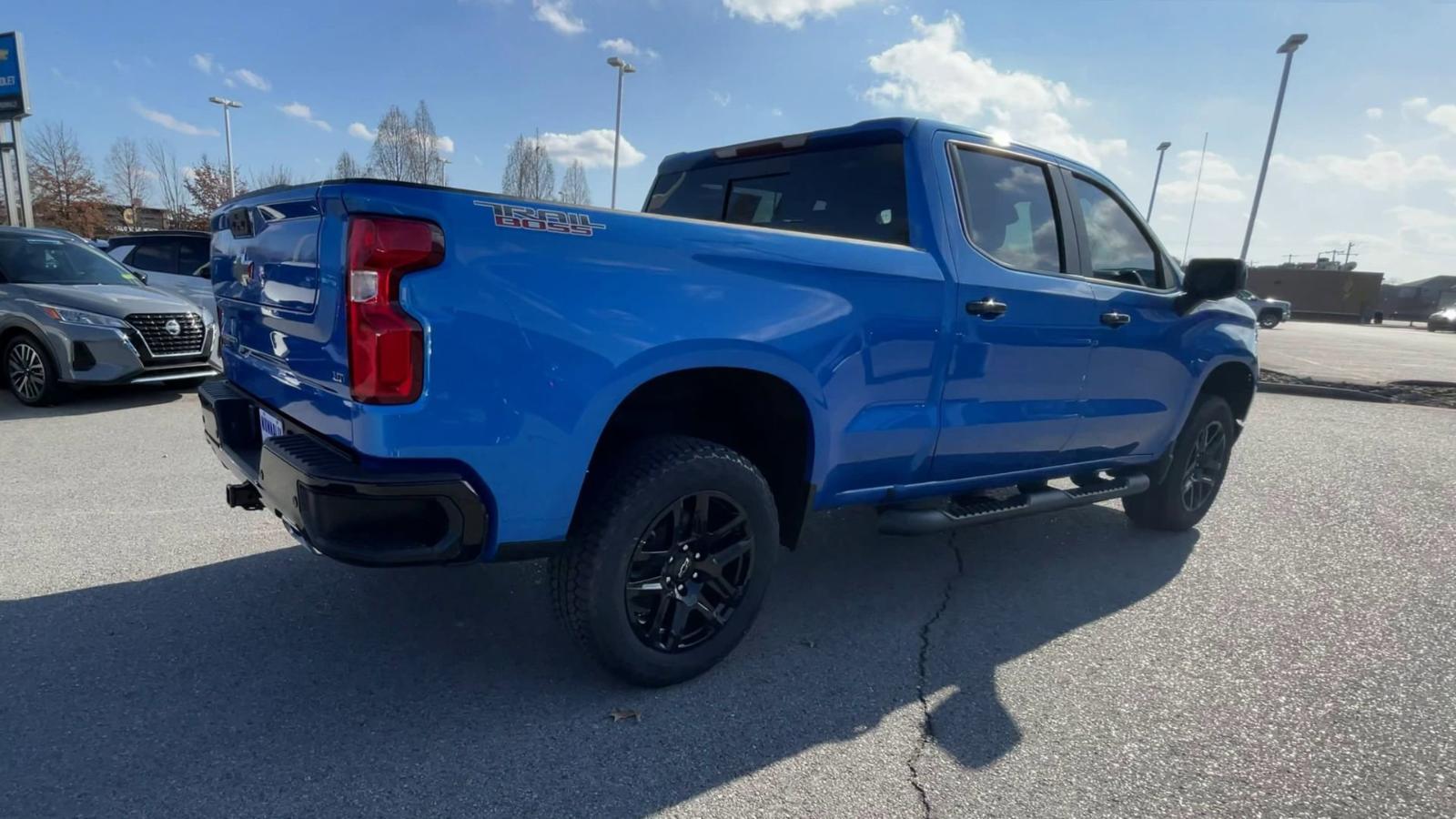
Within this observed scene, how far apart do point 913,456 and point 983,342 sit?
1.83ft

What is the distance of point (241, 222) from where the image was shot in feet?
9.01

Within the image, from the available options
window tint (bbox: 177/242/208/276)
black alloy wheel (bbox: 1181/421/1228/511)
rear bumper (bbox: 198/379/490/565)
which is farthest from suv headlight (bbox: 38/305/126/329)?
black alloy wheel (bbox: 1181/421/1228/511)

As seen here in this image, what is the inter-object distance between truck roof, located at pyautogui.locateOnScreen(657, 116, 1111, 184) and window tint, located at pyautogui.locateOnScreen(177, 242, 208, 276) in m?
9.20

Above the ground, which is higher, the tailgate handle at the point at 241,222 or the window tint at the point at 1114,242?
the window tint at the point at 1114,242

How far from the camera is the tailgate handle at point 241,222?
8.80ft

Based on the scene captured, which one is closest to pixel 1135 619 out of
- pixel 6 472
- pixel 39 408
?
Result: pixel 6 472

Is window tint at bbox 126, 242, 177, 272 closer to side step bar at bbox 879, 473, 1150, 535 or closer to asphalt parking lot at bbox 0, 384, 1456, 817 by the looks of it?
asphalt parking lot at bbox 0, 384, 1456, 817

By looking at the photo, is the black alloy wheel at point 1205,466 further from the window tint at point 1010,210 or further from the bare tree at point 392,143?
the bare tree at point 392,143

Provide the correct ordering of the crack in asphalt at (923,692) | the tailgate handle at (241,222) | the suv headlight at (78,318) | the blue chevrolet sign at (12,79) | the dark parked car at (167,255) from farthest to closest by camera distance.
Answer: the blue chevrolet sign at (12,79) → the dark parked car at (167,255) → the suv headlight at (78,318) → the tailgate handle at (241,222) → the crack in asphalt at (923,692)

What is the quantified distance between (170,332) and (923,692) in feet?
24.6

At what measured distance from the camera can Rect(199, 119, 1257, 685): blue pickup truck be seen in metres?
2.05

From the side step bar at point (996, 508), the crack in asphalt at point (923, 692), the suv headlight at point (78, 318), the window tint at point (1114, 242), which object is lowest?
the crack in asphalt at point (923, 692)

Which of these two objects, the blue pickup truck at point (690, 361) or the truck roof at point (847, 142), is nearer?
the blue pickup truck at point (690, 361)

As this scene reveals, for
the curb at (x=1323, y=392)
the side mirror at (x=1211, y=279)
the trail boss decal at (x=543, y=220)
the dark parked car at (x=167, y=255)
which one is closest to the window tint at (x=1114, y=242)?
the side mirror at (x=1211, y=279)
